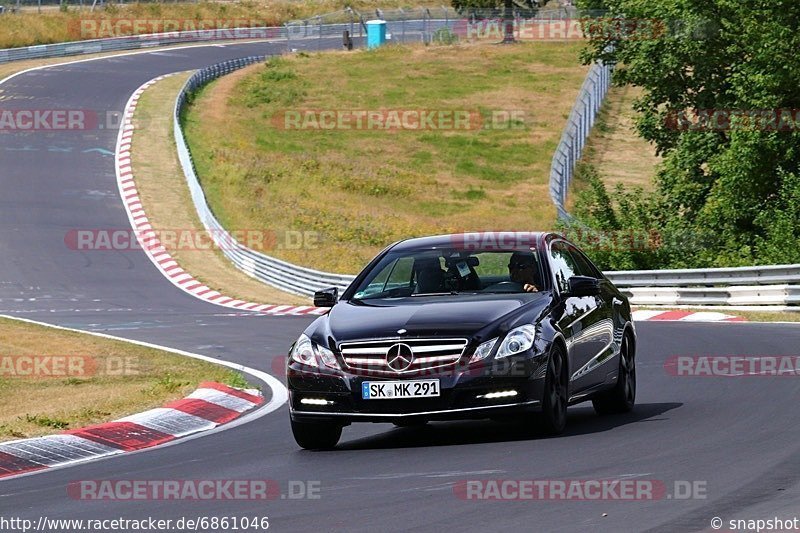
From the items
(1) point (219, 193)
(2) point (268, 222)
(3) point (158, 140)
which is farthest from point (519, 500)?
(3) point (158, 140)

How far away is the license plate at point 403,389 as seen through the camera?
991cm

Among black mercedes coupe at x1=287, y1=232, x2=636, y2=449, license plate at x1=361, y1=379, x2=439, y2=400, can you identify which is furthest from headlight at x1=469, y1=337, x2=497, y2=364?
license plate at x1=361, y1=379, x2=439, y2=400

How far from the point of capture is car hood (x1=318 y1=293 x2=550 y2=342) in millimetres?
10039

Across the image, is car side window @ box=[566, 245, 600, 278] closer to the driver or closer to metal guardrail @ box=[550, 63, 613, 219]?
the driver

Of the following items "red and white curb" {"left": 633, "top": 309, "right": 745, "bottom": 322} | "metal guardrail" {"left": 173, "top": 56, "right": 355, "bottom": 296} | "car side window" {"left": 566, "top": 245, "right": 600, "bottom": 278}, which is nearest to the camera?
"car side window" {"left": 566, "top": 245, "right": 600, "bottom": 278}

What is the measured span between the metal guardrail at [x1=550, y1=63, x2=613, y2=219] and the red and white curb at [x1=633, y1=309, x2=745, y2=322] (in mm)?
12181

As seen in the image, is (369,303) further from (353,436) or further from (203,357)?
(203,357)

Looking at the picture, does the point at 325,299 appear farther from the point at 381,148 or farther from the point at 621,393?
the point at 381,148

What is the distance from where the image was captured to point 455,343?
32.6 feet

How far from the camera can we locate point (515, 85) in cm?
7306

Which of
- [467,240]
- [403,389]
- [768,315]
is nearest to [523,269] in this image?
[467,240]

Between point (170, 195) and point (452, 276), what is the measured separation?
1447 inches

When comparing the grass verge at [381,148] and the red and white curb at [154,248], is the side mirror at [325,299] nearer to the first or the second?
the red and white curb at [154,248]

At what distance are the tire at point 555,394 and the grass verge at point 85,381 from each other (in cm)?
431
